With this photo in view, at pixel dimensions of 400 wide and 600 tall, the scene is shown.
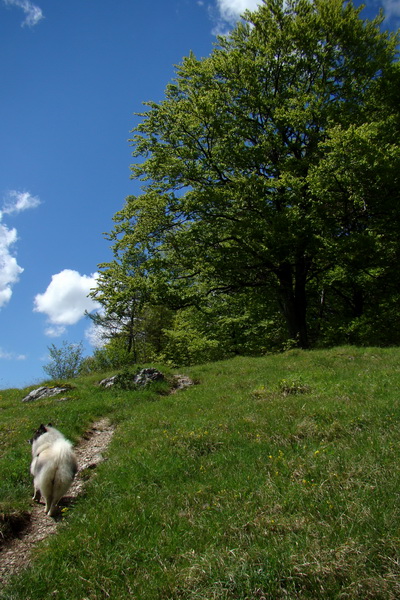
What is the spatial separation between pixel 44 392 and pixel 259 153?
1848cm

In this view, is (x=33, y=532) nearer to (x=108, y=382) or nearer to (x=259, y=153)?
(x=108, y=382)

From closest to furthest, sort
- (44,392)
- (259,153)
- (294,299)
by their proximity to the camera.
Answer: (44,392) < (259,153) < (294,299)

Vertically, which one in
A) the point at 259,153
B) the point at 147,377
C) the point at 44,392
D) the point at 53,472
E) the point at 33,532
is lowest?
the point at 33,532

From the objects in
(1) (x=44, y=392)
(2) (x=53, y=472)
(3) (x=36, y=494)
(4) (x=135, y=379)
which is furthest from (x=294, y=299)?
(2) (x=53, y=472)

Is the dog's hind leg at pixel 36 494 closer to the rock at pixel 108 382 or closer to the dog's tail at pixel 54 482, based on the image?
the dog's tail at pixel 54 482

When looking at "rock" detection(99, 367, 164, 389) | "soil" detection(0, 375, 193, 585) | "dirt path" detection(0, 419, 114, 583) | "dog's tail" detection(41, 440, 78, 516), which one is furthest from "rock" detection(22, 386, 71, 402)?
"dog's tail" detection(41, 440, 78, 516)

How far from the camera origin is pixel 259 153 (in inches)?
886

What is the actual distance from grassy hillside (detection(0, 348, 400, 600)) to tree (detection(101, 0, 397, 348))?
12980mm

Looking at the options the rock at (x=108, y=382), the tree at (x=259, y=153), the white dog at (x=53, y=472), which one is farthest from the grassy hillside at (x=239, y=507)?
the tree at (x=259, y=153)

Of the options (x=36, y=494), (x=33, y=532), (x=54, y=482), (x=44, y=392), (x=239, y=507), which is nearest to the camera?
(x=239, y=507)

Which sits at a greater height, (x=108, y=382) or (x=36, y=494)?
(x=108, y=382)

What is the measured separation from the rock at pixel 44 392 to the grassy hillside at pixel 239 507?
6.82 m

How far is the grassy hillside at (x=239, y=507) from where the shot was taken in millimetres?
3889

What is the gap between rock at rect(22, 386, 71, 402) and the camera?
18094mm
